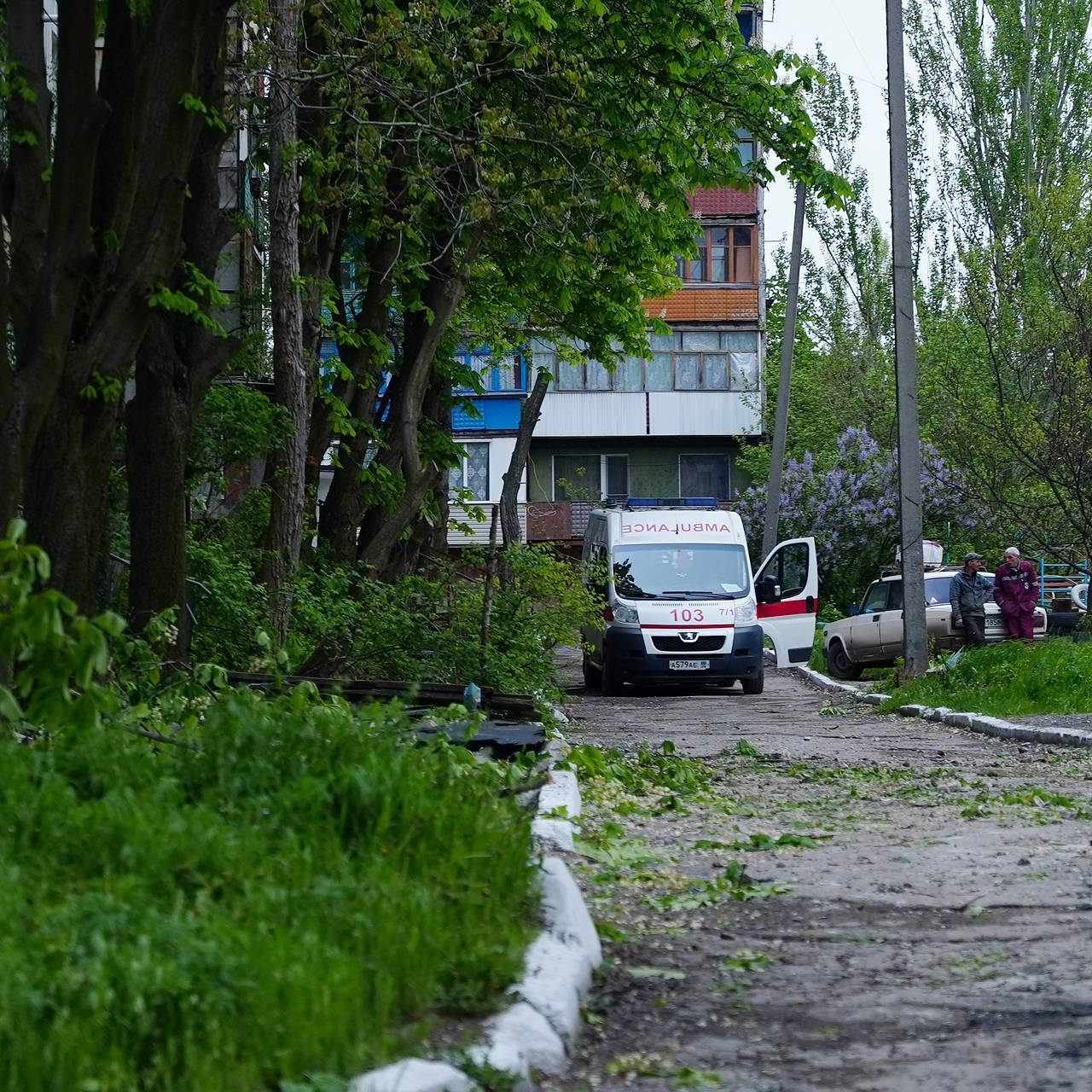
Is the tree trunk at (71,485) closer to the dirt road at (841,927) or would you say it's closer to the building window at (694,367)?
the dirt road at (841,927)

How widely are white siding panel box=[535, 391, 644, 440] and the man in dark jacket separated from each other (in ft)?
106

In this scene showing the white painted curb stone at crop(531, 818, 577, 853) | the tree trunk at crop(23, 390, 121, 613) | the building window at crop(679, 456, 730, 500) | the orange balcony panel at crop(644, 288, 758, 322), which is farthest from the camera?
the building window at crop(679, 456, 730, 500)

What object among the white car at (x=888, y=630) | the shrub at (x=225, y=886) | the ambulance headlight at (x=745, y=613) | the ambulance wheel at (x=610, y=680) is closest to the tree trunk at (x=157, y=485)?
the shrub at (x=225, y=886)

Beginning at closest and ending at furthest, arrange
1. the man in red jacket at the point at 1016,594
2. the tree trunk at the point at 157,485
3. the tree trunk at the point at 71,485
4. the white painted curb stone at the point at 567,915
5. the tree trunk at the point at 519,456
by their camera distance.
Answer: the white painted curb stone at the point at 567,915 → the tree trunk at the point at 71,485 → the tree trunk at the point at 157,485 → the man in red jacket at the point at 1016,594 → the tree trunk at the point at 519,456

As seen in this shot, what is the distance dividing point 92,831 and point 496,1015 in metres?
1.38

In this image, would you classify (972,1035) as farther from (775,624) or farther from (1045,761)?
(775,624)

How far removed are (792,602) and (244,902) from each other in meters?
25.5

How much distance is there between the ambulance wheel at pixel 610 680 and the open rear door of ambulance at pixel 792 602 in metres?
3.78

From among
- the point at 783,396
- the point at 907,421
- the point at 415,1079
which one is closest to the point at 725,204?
the point at 783,396

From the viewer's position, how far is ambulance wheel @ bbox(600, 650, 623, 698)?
25.8m

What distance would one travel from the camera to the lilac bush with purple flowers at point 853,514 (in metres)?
44.4

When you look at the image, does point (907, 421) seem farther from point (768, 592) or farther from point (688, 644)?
point (768, 592)

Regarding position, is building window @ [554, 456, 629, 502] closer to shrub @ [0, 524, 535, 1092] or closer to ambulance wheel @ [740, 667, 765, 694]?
ambulance wheel @ [740, 667, 765, 694]

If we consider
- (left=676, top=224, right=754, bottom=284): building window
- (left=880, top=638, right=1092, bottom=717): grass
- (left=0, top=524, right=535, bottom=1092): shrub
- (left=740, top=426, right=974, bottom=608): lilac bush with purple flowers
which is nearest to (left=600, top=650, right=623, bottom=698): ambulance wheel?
(left=880, top=638, right=1092, bottom=717): grass
